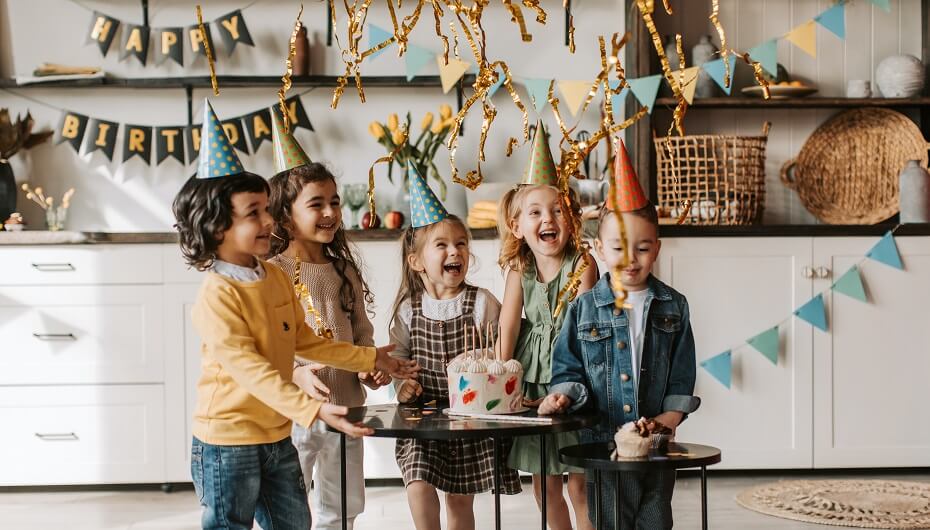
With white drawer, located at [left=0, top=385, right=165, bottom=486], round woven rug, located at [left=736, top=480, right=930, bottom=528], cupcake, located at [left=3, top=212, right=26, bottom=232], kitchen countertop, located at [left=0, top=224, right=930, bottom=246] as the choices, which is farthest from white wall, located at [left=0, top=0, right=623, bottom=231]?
round woven rug, located at [left=736, top=480, right=930, bottom=528]

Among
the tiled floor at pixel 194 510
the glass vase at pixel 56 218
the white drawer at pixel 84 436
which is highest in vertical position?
the glass vase at pixel 56 218

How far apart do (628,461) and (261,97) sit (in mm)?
2542

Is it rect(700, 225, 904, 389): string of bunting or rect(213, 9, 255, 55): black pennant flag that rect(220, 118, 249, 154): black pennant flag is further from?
rect(700, 225, 904, 389): string of bunting

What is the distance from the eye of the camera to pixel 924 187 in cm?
335

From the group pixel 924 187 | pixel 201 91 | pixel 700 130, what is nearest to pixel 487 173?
pixel 700 130

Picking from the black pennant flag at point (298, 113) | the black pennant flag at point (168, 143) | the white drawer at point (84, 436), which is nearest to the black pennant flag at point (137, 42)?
the black pennant flag at point (168, 143)

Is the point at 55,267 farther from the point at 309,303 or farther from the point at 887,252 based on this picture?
the point at 887,252

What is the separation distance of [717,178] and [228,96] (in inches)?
67.9

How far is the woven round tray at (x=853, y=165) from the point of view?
367 centimetres

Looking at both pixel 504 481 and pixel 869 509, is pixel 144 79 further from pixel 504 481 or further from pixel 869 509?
pixel 869 509

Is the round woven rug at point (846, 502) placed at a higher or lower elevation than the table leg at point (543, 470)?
lower

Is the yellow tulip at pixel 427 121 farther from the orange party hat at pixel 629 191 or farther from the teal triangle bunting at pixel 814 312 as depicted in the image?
the orange party hat at pixel 629 191

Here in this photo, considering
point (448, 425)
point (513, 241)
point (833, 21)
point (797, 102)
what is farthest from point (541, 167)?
point (833, 21)

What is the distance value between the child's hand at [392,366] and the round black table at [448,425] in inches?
2.4
